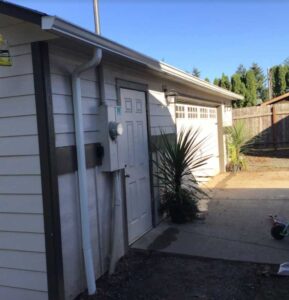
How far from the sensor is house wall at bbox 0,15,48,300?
12.4 ft

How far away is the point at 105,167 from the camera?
4.73 metres

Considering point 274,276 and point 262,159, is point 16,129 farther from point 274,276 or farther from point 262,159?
point 262,159

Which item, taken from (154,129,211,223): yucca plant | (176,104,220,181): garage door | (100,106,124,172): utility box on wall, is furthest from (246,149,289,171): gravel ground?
(100,106,124,172): utility box on wall

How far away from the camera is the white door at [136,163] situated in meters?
5.59

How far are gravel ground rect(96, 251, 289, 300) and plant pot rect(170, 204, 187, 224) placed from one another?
4.62 feet

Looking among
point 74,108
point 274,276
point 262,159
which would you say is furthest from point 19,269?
point 262,159

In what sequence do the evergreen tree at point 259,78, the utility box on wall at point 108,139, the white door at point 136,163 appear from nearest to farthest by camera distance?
the utility box on wall at point 108,139, the white door at point 136,163, the evergreen tree at point 259,78

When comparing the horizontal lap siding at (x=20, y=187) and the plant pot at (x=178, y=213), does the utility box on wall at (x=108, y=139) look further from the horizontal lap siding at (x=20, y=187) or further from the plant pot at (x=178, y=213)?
the plant pot at (x=178, y=213)

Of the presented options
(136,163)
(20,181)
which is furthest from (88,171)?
(136,163)

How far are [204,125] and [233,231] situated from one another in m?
5.17

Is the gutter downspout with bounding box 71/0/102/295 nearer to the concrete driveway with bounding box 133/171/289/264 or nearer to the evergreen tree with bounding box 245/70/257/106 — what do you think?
the concrete driveway with bounding box 133/171/289/264

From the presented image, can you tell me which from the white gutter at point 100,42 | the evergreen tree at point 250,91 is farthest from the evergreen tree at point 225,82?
the white gutter at point 100,42

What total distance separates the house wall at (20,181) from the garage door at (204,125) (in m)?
4.69

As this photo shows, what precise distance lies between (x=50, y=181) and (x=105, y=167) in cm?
107
